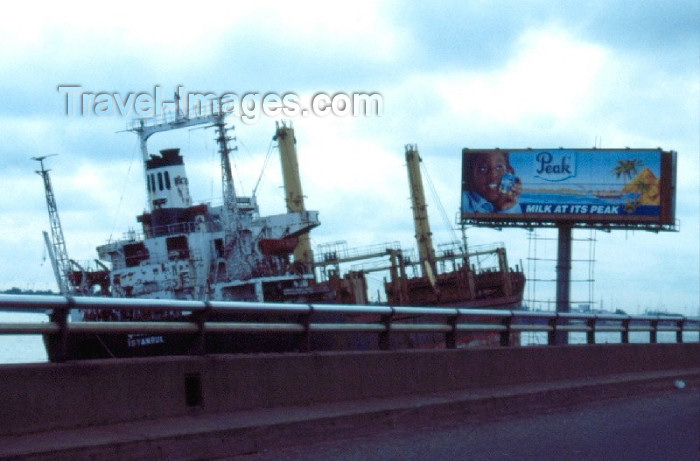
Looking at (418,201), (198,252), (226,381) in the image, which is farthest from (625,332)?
(418,201)

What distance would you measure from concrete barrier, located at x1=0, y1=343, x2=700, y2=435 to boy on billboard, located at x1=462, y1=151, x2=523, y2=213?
37.6 metres

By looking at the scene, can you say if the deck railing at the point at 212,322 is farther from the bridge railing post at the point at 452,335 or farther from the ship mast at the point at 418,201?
the ship mast at the point at 418,201

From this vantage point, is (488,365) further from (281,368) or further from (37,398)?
(37,398)

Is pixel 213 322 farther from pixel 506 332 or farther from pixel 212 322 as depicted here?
pixel 506 332

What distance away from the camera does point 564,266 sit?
175 feet

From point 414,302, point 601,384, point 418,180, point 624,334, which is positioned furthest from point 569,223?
point 601,384

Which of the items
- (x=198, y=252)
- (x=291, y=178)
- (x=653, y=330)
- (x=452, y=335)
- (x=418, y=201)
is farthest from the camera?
(x=418, y=201)

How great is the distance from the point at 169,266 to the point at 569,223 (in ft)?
61.1

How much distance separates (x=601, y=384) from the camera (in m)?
17.2

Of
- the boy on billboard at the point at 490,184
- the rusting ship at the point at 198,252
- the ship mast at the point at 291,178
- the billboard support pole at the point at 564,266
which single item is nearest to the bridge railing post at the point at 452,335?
the rusting ship at the point at 198,252

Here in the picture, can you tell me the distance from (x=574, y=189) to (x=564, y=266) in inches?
149

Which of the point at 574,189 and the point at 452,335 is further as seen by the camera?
the point at 574,189

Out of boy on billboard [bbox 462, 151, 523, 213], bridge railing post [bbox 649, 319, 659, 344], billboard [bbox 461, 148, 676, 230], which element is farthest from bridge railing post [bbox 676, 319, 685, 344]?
boy on billboard [bbox 462, 151, 523, 213]

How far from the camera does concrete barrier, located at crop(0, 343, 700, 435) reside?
865cm
